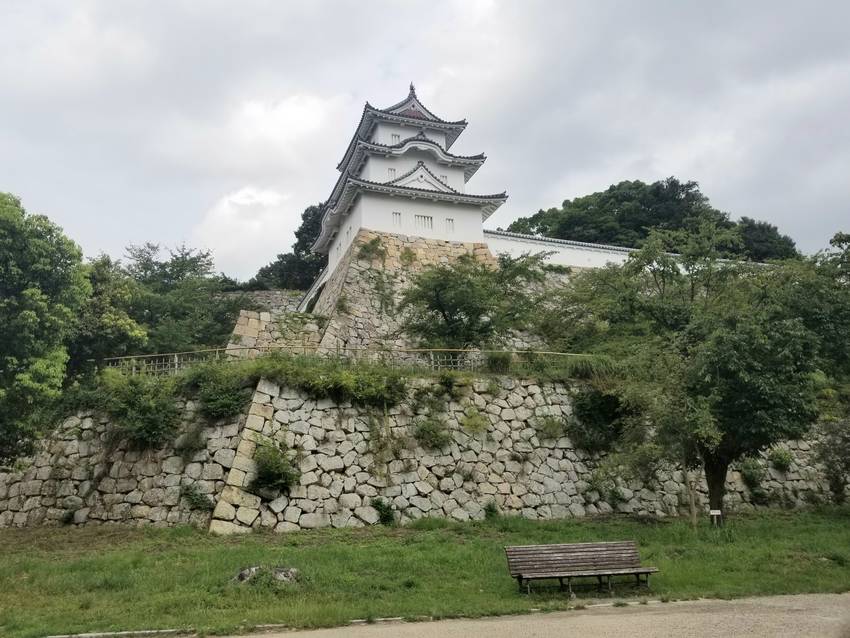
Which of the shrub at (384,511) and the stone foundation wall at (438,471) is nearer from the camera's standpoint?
the stone foundation wall at (438,471)

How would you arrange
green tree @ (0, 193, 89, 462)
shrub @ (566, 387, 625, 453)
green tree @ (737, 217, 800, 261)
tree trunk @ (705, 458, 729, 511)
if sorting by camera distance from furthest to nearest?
green tree @ (737, 217, 800, 261)
shrub @ (566, 387, 625, 453)
tree trunk @ (705, 458, 729, 511)
green tree @ (0, 193, 89, 462)

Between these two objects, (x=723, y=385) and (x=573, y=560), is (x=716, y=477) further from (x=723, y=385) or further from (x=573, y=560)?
(x=573, y=560)

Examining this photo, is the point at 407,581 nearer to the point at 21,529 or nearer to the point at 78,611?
the point at 78,611

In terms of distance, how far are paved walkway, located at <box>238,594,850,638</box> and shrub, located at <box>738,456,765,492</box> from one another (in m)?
8.51

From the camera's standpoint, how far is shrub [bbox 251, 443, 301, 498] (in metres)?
13.1

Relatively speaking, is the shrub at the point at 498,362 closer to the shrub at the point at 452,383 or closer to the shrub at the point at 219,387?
the shrub at the point at 452,383

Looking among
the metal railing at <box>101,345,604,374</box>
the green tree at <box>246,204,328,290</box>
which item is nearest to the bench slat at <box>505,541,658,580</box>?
the metal railing at <box>101,345,604,374</box>

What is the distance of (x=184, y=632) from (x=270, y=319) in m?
15.8

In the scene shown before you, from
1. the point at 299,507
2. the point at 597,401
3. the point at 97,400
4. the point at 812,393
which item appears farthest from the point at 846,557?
the point at 97,400

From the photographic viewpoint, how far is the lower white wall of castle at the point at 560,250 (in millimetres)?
28141

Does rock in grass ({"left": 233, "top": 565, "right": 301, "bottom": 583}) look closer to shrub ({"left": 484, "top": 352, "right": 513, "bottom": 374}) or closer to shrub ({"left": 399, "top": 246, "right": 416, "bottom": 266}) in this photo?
shrub ({"left": 484, "top": 352, "right": 513, "bottom": 374})

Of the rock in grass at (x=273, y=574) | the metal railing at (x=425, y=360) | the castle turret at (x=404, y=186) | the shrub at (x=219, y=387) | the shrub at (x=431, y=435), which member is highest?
the castle turret at (x=404, y=186)

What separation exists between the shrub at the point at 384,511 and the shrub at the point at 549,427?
422 centimetres

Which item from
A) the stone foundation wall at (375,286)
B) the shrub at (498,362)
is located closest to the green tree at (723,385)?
the shrub at (498,362)
